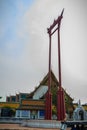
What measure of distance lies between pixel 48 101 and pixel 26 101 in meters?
11.4

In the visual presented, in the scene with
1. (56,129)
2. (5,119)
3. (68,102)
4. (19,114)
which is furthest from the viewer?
(68,102)

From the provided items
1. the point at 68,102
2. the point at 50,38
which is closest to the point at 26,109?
the point at 68,102

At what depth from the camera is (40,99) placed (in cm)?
3969

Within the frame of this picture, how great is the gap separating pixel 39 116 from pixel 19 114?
333cm

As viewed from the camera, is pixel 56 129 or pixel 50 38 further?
pixel 50 38

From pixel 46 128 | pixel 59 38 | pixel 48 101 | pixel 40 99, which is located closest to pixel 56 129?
pixel 46 128

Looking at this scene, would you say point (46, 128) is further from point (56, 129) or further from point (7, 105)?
point (7, 105)

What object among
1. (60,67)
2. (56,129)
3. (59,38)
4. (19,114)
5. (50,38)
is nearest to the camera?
(56,129)

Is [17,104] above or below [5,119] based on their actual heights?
above

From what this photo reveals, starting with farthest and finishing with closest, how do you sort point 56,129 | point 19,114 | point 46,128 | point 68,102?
point 68,102 < point 19,114 < point 46,128 < point 56,129

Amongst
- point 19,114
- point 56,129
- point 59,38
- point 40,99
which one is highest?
point 59,38

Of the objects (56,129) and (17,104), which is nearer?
(56,129)

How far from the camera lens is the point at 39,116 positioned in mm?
37312

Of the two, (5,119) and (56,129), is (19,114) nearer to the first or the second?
(5,119)
